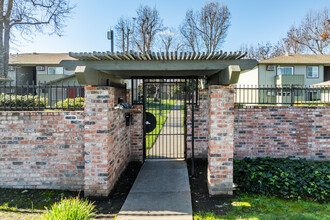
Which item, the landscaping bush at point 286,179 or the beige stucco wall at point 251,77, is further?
the beige stucco wall at point 251,77

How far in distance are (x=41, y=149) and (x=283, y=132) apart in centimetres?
629

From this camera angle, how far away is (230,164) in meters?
4.10

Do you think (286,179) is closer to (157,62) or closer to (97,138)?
(157,62)

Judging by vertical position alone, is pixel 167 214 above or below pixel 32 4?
below

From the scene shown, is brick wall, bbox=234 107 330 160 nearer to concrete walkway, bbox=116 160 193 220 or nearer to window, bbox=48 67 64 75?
concrete walkway, bbox=116 160 193 220

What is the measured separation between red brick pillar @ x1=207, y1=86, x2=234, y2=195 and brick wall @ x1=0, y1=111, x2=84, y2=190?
279 centimetres

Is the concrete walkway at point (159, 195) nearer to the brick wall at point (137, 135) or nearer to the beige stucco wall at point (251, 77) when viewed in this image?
the brick wall at point (137, 135)

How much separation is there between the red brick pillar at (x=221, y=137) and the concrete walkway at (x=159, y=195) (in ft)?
2.43

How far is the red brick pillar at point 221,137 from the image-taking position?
4047 mm

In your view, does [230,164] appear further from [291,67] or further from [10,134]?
[291,67]

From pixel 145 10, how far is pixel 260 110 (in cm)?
2040

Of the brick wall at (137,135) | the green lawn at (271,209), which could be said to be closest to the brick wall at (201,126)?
the brick wall at (137,135)

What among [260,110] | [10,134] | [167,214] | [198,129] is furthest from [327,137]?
[10,134]

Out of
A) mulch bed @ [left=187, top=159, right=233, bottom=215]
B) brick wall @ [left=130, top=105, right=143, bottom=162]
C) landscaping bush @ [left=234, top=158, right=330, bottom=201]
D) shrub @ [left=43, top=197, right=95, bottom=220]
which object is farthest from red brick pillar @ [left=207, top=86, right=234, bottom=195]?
brick wall @ [left=130, top=105, right=143, bottom=162]
